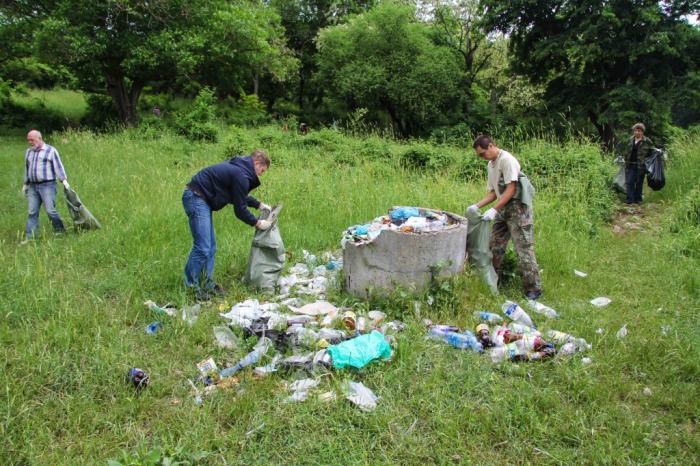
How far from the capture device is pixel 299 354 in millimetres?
3826

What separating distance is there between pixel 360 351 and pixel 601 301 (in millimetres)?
2767

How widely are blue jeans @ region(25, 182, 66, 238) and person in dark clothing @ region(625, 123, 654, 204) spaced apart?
986 cm

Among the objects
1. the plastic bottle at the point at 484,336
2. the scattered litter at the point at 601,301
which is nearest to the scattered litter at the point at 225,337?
the plastic bottle at the point at 484,336

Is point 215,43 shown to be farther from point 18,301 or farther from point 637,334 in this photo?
point 637,334

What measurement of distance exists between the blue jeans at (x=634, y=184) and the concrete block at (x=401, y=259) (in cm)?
652

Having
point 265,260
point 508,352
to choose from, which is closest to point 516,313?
point 508,352

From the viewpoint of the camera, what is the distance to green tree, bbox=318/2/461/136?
Result: 20.6 metres

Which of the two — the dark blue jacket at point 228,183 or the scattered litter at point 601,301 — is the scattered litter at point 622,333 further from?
the dark blue jacket at point 228,183

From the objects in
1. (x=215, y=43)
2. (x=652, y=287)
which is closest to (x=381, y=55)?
(x=215, y=43)

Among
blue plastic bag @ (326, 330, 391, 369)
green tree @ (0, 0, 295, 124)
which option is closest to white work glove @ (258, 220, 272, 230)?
blue plastic bag @ (326, 330, 391, 369)

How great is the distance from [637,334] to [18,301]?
5335 mm

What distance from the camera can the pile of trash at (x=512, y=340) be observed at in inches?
151

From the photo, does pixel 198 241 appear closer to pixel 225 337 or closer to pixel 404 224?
pixel 225 337

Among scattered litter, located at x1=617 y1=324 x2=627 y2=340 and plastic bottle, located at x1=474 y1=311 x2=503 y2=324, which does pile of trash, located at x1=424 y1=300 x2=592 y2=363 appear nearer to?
plastic bottle, located at x1=474 y1=311 x2=503 y2=324
